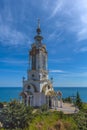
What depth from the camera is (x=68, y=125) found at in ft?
48.5

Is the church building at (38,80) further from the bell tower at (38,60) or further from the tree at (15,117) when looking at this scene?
the tree at (15,117)

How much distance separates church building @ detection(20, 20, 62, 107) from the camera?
29.0 metres

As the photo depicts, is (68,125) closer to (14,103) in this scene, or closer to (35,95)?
(14,103)

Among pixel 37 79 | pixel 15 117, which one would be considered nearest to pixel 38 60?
pixel 37 79

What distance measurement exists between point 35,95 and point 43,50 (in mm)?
8043

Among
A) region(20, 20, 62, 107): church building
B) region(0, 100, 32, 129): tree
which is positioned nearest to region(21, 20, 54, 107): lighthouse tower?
region(20, 20, 62, 107): church building

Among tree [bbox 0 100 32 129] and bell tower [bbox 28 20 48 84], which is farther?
bell tower [bbox 28 20 48 84]

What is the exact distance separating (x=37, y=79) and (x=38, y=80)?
0.51m

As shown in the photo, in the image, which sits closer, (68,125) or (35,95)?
(68,125)

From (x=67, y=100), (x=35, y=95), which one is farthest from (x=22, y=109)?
(x=67, y=100)

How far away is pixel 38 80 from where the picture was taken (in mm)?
29469

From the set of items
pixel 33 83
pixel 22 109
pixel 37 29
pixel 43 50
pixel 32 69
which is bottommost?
pixel 22 109

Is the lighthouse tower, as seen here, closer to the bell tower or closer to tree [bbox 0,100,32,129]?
the bell tower

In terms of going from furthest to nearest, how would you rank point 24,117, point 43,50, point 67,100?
point 67,100, point 43,50, point 24,117
